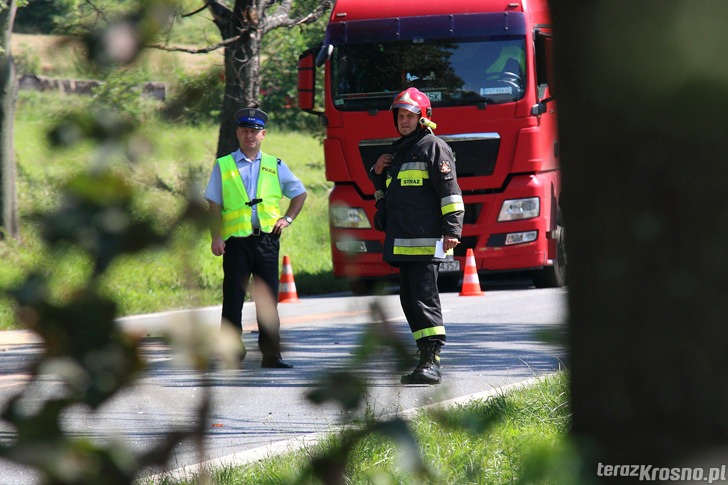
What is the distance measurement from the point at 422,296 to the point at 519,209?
6868 mm

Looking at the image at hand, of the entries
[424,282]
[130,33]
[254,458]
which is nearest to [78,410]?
[130,33]

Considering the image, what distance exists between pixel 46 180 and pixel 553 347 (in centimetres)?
103

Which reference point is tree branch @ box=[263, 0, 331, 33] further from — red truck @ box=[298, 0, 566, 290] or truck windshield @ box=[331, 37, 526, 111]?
truck windshield @ box=[331, 37, 526, 111]

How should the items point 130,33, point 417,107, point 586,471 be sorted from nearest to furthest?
1. point 130,33
2. point 586,471
3. point 417,107

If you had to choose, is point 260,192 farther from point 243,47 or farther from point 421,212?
point 243,47

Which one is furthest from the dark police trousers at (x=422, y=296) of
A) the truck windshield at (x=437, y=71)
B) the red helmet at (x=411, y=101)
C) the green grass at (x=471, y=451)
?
the truck windshield at (x=437, y=71)

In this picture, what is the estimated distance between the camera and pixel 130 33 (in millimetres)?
1724

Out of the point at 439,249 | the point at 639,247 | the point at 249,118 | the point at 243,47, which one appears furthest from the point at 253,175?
the point at 243,47

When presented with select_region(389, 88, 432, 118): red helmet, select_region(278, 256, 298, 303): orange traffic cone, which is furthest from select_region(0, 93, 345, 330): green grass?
select_region(278, 256, 298, 303): orange traffic cone

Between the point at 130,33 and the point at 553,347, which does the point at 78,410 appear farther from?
the point at 553,347

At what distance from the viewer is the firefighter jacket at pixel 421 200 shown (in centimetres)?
733

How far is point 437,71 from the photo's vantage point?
14.0 meters

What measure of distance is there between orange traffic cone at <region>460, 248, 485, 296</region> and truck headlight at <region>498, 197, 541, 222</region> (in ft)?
2.03

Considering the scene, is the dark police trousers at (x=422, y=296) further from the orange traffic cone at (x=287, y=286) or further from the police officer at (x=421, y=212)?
the orange traffic cone at (x=287, y=286)
